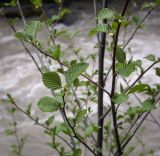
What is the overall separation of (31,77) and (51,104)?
13.7ft

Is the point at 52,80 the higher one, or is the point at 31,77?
the point at 52,80

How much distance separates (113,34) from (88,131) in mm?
301

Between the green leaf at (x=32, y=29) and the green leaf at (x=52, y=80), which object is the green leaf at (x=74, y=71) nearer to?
the green leaf at (x=52, y=80)

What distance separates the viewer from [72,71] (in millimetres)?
838

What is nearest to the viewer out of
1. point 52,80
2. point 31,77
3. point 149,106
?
point 52,80

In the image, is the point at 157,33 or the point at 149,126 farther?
the point at 157,33

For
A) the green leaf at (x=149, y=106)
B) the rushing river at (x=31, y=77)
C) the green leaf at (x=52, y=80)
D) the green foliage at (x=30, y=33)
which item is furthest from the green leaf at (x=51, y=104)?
the rushing river at (x=31, y=77)

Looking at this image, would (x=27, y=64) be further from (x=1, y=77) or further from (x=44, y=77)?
(x=44, y=77)

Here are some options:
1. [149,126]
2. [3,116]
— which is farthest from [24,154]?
[149,126]

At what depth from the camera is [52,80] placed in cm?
83

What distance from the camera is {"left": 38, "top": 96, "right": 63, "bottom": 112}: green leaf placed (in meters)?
0.86

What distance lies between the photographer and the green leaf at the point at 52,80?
32.7 inches

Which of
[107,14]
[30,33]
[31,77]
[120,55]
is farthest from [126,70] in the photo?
[31,77]

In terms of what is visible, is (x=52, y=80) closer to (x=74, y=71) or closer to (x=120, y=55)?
(x=74, y=71)
